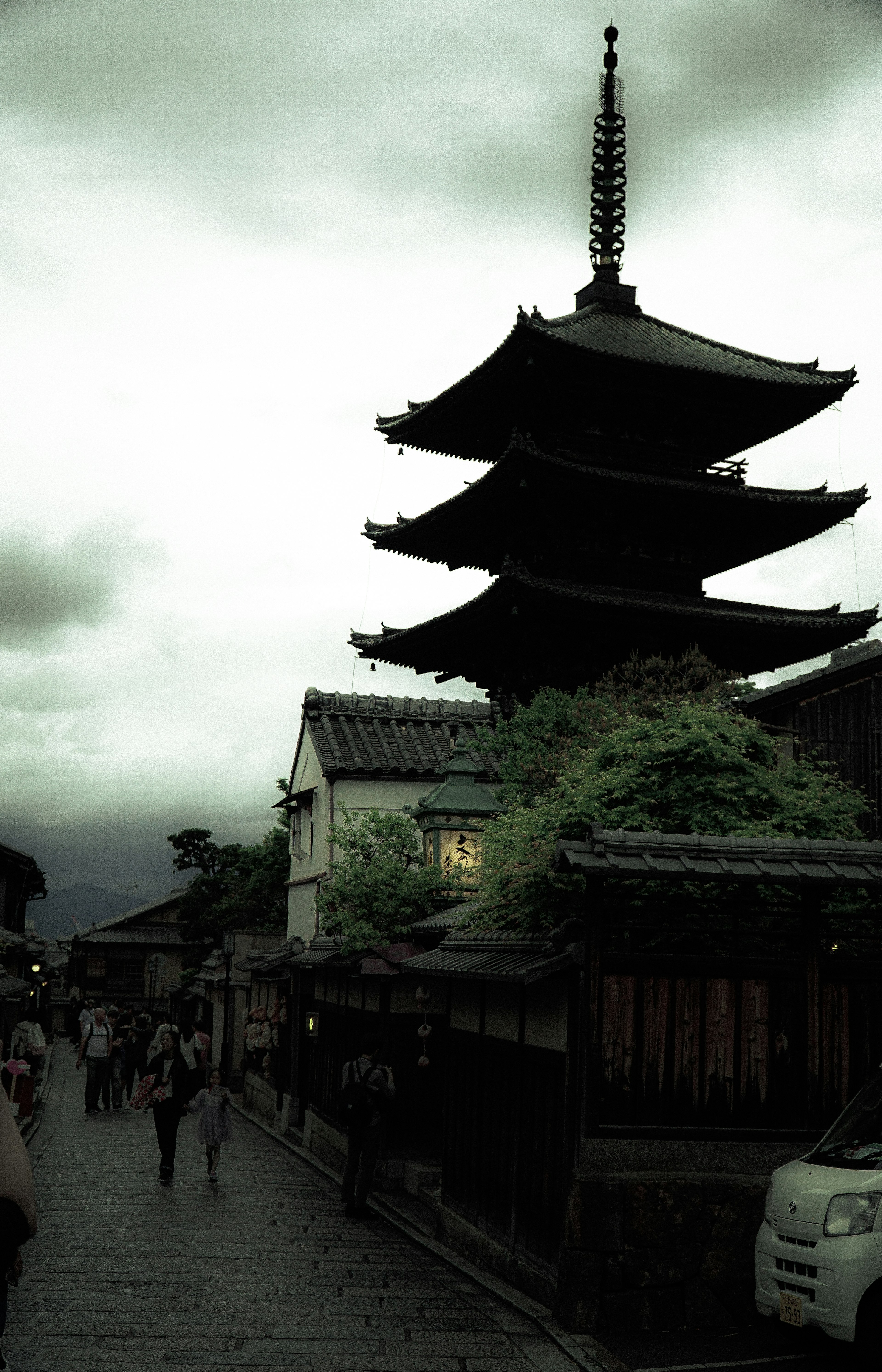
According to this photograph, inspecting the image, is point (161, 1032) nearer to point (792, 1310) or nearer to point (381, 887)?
point (381, 887)

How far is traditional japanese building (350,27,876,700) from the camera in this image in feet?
76.5

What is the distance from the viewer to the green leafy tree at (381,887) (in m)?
19.6

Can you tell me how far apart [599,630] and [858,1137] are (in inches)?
597

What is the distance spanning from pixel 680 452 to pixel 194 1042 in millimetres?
14641

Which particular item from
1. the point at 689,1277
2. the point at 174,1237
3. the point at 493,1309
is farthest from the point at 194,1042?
the point at 689,1277

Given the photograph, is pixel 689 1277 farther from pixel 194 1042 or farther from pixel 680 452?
pixel 680 452

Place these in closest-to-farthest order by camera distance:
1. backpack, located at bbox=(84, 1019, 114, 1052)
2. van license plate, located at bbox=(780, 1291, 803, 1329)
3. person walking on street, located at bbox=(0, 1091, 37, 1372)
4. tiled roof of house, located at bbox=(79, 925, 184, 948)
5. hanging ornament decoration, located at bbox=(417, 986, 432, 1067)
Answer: person walking on street, located at bbox=(0, 1091, 37, 1372) → van license plate, located at bbox=(780, 1291, 803, 1329) → hanging ornament decoration, located at bbox=(417, 986, 432, 1067) → backpack, located at bbox=(84, 1019, 114, 1052) → tiled roof of house, located at bbox=(79, 925, 184, 948)

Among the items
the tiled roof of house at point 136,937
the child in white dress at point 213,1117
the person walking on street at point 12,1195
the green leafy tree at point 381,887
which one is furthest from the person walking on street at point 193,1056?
the tiled roof of house at point 136,937

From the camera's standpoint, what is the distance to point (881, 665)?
19.3 metres

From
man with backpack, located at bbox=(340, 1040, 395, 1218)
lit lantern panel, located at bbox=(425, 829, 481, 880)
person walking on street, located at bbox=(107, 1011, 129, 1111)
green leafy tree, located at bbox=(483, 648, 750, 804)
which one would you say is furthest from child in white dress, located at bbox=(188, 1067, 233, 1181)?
person walking on street, located at bbox=(107, 1011, 129, 1111)

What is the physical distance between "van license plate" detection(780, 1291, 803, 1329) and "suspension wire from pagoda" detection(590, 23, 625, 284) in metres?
22.8

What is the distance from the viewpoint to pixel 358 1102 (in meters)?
15.6

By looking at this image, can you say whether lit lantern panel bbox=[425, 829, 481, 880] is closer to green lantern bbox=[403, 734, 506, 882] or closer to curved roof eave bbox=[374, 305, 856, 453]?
green lantern bbox=[403, 734, 506, 882]

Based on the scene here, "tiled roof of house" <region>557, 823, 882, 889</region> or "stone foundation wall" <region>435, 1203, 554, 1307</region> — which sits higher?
"tiled roof of house" <region>557, 823, 882, 889</region>
